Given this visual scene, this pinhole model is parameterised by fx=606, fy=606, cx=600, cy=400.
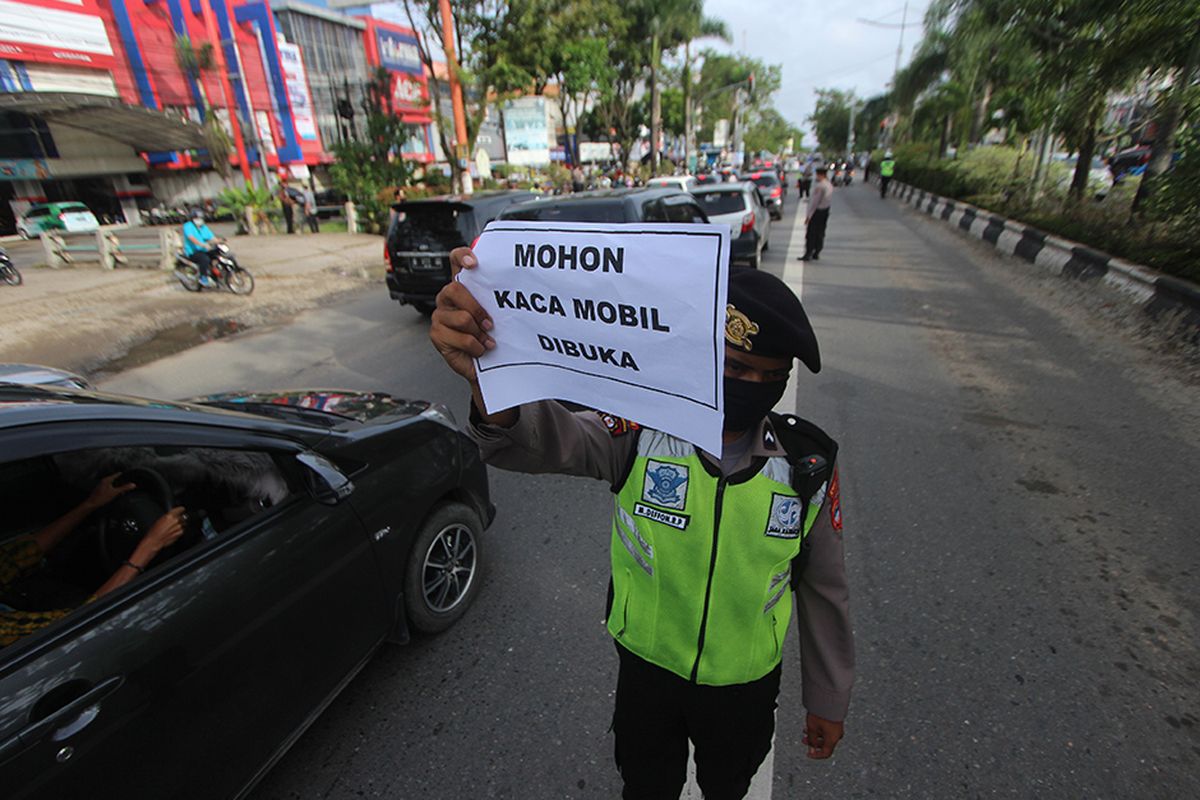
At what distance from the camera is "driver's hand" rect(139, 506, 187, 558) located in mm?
1944

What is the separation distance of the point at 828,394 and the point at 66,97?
23561 millimetres

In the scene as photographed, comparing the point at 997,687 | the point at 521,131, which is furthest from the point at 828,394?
the point at 521,131

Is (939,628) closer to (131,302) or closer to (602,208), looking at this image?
(602,208)

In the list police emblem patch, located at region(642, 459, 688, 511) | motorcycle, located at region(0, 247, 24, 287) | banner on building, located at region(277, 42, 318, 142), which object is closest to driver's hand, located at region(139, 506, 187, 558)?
police emblem patch, located at region(642, 459, 688, 511)

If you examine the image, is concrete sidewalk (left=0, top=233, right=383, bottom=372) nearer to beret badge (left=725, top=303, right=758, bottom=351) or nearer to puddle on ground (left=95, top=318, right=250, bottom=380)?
puddle on ground (left=95, top=318, right=250, bottom=380)

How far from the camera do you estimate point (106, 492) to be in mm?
2146

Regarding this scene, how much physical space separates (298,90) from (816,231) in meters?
30.8

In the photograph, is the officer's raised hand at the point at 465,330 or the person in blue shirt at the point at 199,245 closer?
the officer's raised hand at the point at 465,330

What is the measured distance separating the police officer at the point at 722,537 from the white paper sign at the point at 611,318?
7 centimetres

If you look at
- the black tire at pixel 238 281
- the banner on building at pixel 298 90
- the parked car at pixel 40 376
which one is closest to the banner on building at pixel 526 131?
the banner on building at pixel 298 90

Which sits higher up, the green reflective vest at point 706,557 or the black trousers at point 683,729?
the green reflective vest at point 706,557

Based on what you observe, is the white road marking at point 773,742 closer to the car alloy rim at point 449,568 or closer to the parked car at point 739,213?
the parked car at point 739,213

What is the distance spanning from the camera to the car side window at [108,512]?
193cm

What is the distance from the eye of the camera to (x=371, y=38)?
3872 centimetres
